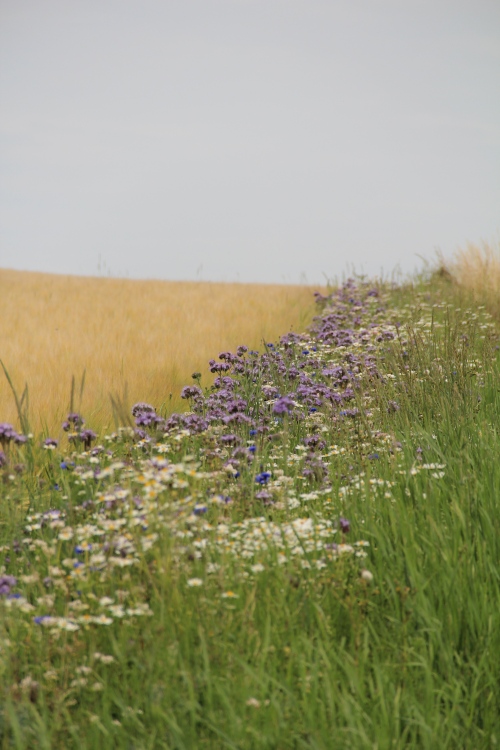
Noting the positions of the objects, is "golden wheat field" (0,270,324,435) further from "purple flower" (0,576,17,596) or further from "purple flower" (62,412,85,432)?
"purple flower" (0,576,17,596)

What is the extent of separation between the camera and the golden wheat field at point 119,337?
6566 mm

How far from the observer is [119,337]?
972 cm

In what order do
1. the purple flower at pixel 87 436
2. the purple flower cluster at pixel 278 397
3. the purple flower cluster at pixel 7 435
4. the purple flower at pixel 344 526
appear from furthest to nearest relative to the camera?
1. the purple flower cluster at pixel 278 397
2. the purple flower at pixel 87 436
3. the purple flower cluster at pixel 7 435
4. the purple flower at pixel 344 526

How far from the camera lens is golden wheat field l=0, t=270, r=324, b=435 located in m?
6.57

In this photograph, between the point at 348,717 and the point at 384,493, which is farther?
the point at 384,493

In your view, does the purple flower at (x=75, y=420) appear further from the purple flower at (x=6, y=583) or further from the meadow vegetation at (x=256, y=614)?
the purple flower at (x=6, y=583)

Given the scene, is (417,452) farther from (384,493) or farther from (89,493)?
(89,493)

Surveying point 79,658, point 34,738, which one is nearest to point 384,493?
point 79,658

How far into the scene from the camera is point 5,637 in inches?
112

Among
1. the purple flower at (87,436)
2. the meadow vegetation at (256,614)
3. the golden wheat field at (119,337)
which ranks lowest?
the meadow vegetation at (256,614)

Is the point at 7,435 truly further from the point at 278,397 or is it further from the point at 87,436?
the point at 278,397

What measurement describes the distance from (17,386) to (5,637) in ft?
13.6

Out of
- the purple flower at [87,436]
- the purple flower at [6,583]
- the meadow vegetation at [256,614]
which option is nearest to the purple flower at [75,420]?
the meadow vegetation at [256,614]

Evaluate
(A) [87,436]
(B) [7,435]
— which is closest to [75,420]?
(A) [87,436]
